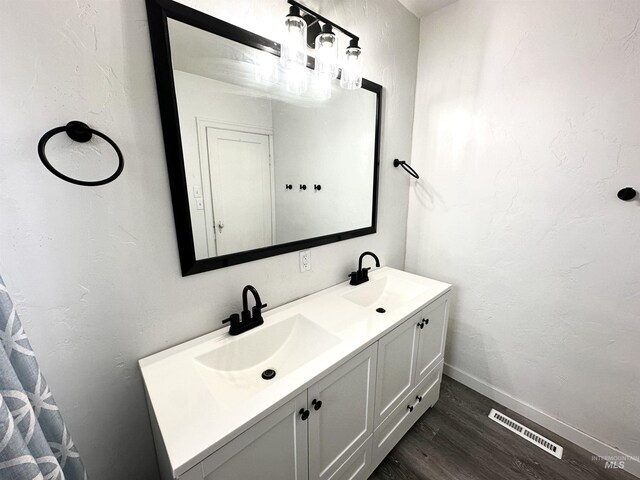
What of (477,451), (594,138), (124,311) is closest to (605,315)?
(594,138)

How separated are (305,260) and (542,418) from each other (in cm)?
172

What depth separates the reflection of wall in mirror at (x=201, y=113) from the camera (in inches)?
37.1

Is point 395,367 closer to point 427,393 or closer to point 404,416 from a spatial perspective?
point 404,416

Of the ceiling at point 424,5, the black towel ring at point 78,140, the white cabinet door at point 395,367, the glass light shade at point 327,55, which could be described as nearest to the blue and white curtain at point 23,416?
the black towel ring at point 78,140

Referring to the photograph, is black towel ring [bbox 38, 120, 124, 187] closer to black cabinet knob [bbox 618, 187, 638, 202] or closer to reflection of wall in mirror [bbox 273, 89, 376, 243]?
reflection of wall in mirror [bbox 273, 89, 376, 243]

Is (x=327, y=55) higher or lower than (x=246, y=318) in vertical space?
higher

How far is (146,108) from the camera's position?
2.84 feet

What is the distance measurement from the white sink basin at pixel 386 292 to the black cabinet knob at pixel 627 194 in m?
0.96

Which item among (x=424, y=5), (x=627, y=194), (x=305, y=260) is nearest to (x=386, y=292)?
(x=305, y=260)

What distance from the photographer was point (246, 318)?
1100 millimetres

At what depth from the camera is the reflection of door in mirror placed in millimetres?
1054

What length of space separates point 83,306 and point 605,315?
2219mm

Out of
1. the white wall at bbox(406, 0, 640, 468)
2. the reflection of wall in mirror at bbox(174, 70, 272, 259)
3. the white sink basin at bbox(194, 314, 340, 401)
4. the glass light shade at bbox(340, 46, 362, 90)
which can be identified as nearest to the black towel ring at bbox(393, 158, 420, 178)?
the white wall at bbox(406, 0, 640, 468)

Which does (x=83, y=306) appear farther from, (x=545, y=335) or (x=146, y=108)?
(x=545, y=335)
